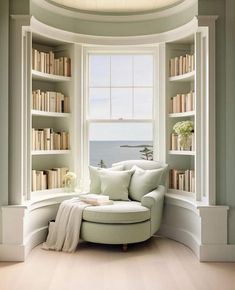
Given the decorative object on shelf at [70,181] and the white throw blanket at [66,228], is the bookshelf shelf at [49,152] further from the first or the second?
the white throw blanket at [66,228]

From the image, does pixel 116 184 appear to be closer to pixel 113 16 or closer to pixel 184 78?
pixel 184 78

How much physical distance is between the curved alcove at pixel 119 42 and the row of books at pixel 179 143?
624mm

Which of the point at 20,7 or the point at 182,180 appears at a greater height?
the point at 20,7

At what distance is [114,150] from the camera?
18.0 feet

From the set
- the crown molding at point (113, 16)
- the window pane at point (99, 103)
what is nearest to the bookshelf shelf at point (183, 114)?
the window pane at point (99, 103)

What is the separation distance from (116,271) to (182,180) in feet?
5.60

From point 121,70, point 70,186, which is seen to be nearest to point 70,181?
point 70,186

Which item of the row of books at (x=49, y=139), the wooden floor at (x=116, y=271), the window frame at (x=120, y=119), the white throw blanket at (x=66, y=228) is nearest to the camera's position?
the wooden floor at (x=116, y=271)

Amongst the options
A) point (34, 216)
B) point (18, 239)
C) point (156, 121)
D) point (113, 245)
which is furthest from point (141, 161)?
point (18, 239)

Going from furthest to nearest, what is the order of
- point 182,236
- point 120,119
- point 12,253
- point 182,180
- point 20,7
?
point 120,119 → point 182,180 → point 182,236 → point 20,7 → point 12,253

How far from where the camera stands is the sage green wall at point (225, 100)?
409 cm

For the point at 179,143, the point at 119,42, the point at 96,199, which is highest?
the point at 119,42

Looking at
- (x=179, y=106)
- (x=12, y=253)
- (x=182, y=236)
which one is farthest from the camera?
(x=179, y=106)

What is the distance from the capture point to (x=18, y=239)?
4.09 meters
